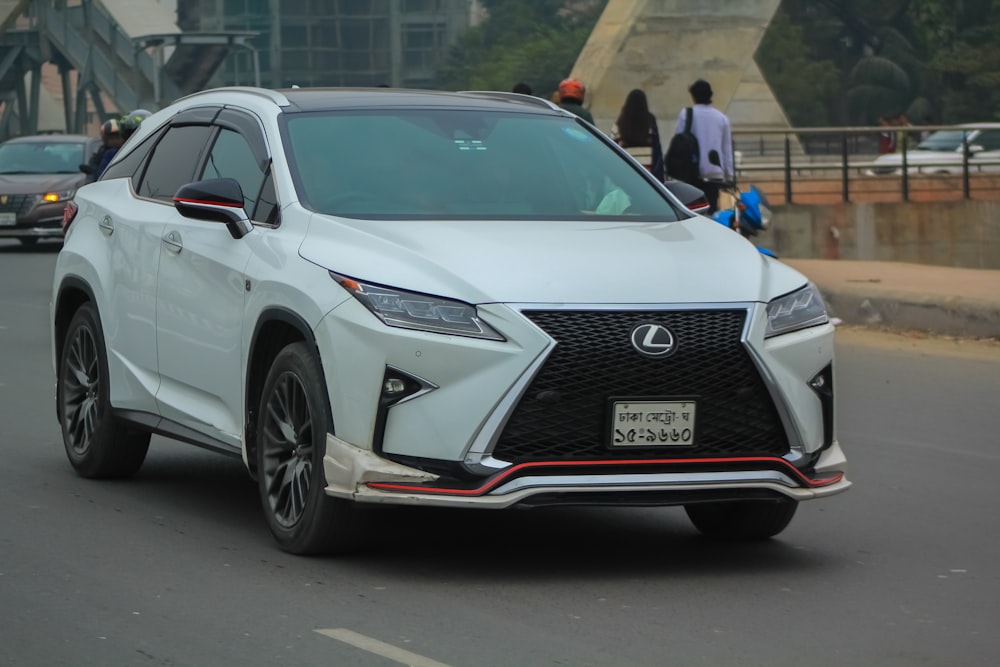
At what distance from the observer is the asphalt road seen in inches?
221

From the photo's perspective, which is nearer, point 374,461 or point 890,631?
point 890,631

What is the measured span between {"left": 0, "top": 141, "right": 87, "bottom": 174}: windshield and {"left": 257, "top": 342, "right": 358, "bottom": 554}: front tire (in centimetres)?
2341

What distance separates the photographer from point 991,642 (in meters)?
5.81

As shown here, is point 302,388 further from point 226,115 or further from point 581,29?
point 581,29

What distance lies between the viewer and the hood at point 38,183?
28.1m

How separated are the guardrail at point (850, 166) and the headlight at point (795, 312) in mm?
23654

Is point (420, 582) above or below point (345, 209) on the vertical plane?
below

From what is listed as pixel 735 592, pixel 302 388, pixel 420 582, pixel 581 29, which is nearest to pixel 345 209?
pixel 302 388

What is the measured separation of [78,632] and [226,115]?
287 centimetres

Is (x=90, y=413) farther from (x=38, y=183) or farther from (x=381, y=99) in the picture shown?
Result: (x=38, y=183)

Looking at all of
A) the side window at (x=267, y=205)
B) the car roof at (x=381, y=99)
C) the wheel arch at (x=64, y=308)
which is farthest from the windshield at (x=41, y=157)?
the side window at (x=267, y=205)

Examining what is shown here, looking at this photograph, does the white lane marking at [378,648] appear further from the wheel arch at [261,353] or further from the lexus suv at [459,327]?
the wheel arch at [261,353]

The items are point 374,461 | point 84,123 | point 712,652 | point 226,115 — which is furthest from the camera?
point 84,123

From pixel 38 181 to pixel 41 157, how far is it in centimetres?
171
